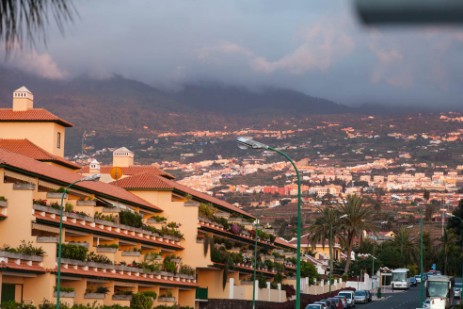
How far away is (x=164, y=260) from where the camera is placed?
89.2m

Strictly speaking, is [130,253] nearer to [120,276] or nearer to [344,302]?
[120,276]

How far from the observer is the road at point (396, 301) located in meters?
116

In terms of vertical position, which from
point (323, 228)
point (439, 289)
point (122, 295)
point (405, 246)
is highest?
point (405, 246)

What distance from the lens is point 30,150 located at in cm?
9312

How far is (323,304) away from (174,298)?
12482mm

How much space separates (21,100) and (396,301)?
53236mm

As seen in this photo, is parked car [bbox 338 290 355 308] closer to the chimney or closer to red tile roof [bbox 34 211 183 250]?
red tile roof [bbox 34 211 183 250]

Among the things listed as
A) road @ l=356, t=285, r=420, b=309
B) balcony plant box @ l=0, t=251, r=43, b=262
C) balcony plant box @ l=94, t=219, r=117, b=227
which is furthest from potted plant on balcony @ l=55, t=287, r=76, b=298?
road @ l=356, t=285, r=420, b=309

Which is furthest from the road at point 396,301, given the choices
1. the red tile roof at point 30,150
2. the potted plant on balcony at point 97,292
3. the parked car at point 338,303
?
the potted plant on balcony at point 97,292

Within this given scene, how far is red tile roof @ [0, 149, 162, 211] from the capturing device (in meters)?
67.9

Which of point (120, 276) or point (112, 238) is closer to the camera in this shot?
point (120, 276)

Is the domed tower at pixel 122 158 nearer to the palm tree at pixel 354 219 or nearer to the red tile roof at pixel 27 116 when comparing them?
the red tile roof at pixel 27 116

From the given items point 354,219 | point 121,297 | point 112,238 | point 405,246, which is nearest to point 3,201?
point 121,297

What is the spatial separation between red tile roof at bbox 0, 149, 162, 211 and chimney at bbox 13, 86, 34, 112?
1280 centimetres
